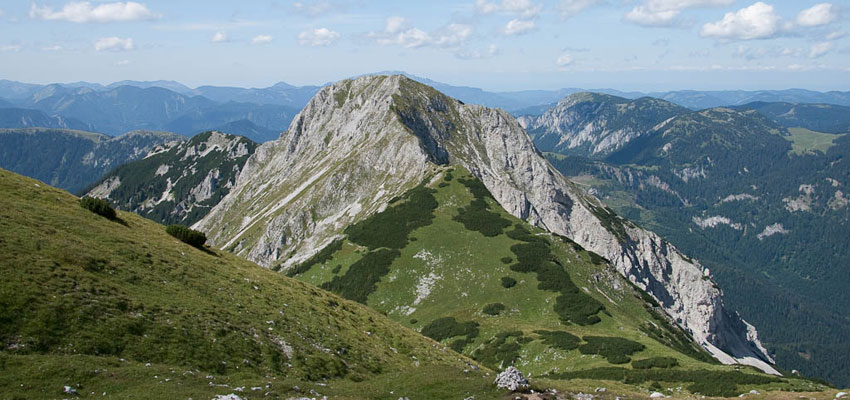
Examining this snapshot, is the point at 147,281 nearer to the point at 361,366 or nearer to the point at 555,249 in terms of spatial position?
the point at 361,366

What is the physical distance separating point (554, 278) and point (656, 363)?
31008 millimetres

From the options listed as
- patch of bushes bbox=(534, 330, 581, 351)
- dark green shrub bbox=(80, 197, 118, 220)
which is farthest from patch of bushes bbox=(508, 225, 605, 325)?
dark green shrub bbox=(80, 197, 118, 220)

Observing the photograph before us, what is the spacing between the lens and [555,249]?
105 m

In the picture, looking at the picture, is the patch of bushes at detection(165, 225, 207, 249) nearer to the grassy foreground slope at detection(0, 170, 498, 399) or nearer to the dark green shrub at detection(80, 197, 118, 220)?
the grassy foreground slope at detection(0, 170, 498, 399)

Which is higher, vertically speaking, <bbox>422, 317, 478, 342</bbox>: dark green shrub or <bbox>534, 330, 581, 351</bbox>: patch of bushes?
<bbox>534, 330, 581, 351</bbox>: patch of bushes

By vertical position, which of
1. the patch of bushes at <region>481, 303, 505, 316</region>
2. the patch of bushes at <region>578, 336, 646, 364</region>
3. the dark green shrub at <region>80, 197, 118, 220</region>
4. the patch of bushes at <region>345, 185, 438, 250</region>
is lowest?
the patch of bushes at <region>481, 303, 505, 316</region>

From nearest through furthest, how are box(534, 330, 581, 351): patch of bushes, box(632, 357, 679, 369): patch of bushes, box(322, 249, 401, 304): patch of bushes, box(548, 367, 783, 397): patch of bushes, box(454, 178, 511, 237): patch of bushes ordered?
1. box(548, 367, 783, 397): patch of bushes
2. box(632, 357, 679, 369): patch of bushes
3. box(534, 330, 581, 351): patch of bushes
4. box(322, 249, 401, 304): patch of bushes
5. box(454, 178, 511, 237): patch of bushes

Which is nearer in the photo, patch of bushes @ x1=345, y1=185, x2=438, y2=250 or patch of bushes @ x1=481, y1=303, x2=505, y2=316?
patch of bushes @ x1=481, y1=303, x2=505, y2=316

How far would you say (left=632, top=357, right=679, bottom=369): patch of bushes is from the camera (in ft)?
205

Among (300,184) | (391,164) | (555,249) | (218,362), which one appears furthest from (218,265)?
(300,184)

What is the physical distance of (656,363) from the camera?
63.3 metres

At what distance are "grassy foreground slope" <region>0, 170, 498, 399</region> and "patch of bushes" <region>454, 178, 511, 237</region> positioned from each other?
6509 cm

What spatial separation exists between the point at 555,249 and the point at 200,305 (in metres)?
82.1

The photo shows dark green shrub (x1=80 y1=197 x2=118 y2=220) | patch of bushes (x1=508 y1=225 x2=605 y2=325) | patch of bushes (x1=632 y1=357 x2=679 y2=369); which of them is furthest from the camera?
patch of bushes (x1=508 y1=225 x2=605 y2=325)
